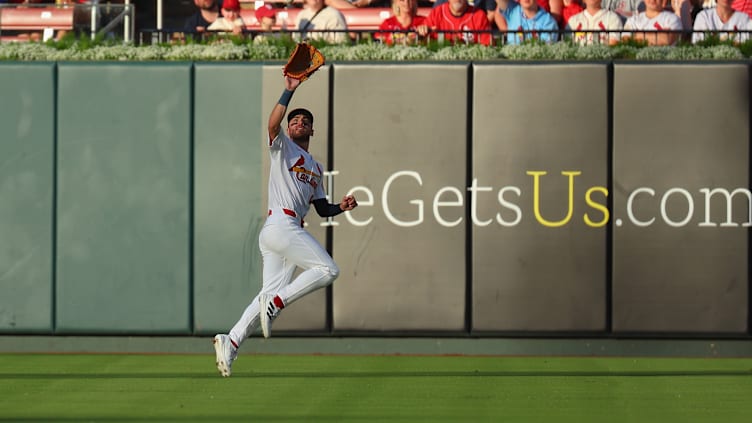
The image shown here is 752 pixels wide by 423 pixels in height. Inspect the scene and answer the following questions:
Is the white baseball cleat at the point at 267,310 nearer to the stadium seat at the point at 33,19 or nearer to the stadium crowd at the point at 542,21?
the stadium crowd at the point at 542,21

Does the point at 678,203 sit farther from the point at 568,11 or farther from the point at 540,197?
the point at 568,11

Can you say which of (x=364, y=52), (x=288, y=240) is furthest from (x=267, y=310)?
(x=364, y=52)

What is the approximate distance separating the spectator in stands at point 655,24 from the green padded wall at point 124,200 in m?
4.33

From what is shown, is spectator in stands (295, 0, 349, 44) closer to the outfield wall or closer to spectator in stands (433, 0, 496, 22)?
the outfield wall

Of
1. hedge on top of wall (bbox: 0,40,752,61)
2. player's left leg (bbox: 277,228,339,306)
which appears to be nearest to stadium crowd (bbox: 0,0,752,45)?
hedge on top of wall (bbox: 0,40,752,61)

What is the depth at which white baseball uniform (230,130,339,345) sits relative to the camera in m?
8.13

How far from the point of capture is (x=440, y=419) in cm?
697

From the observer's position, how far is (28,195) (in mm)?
11391

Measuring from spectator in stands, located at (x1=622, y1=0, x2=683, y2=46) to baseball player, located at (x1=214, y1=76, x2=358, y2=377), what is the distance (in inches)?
175

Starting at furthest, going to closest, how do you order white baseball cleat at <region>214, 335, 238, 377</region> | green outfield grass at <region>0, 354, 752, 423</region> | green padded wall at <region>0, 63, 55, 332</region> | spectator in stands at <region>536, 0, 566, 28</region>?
spectator in stands at <region>536, 0, 566, 28</region>, green padded wall at <region>0, 63, 55, 332</region>, white baseball cleat at <region>214, 335, 238, 377</region>, green outfield grass at <region>0, 354, 752, 423</region>

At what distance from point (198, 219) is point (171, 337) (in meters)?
1.15

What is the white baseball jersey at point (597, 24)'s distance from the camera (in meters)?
11.6

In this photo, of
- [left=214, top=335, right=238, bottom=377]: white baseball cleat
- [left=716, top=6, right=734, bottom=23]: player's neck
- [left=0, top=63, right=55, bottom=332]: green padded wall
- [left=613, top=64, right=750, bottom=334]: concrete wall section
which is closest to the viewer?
[left=214, top=335, right=238, bottom=377]: white baseball cleat

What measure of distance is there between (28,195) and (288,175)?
4064 millimetres
